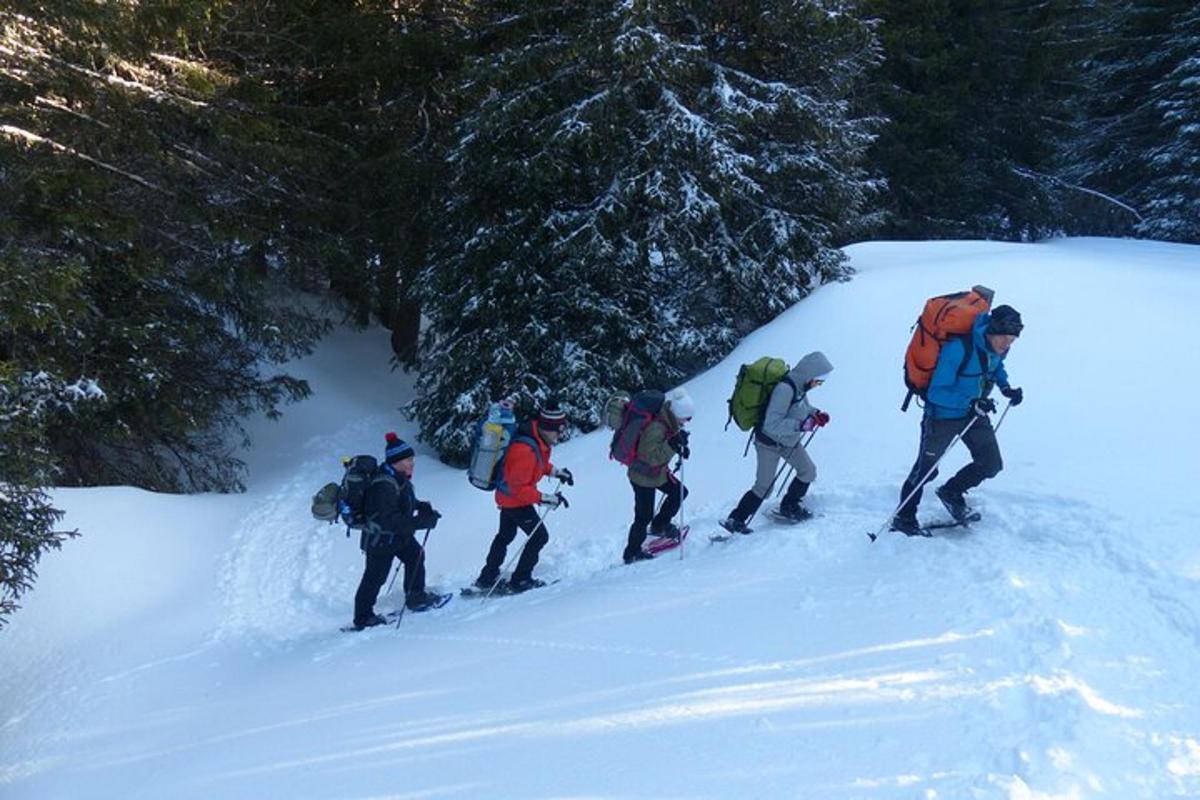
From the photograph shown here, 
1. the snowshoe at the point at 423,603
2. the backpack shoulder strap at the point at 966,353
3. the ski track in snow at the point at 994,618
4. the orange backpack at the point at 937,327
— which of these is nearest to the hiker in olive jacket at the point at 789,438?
the ski track in snow at the point at 994,618

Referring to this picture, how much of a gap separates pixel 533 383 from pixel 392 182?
15.7 ft

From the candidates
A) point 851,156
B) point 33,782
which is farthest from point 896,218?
point 33,782

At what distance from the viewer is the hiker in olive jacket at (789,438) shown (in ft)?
23.1

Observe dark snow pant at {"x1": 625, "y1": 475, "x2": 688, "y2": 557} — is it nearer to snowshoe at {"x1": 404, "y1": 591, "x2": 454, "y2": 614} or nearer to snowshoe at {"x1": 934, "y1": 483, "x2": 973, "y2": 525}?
snowshoe at {"x1": 404, "y1": 591, "x2": 454, "y2": 614}

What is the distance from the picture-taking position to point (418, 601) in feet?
26.7

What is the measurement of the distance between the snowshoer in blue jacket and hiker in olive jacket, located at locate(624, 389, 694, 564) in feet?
6.53

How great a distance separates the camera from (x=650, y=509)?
785cm

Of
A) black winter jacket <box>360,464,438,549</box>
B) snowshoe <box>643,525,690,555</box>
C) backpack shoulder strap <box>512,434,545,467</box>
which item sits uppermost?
backpack shoulder strap <box>512,434,545,467</box>

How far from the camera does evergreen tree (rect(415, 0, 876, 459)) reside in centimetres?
1209

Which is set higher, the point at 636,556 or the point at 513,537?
the point at 513,537

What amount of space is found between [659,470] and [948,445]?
2505 mm

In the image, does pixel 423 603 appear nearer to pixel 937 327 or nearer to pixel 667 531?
pixel 667 531

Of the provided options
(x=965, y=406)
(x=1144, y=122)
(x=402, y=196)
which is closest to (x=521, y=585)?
(x=965, y=406)

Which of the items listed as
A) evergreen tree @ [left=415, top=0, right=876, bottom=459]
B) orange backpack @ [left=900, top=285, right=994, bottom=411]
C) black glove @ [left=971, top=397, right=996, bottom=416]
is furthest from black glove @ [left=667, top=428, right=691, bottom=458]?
evergreen tree @ [left=415, top=0, right=876, bottom=459]
